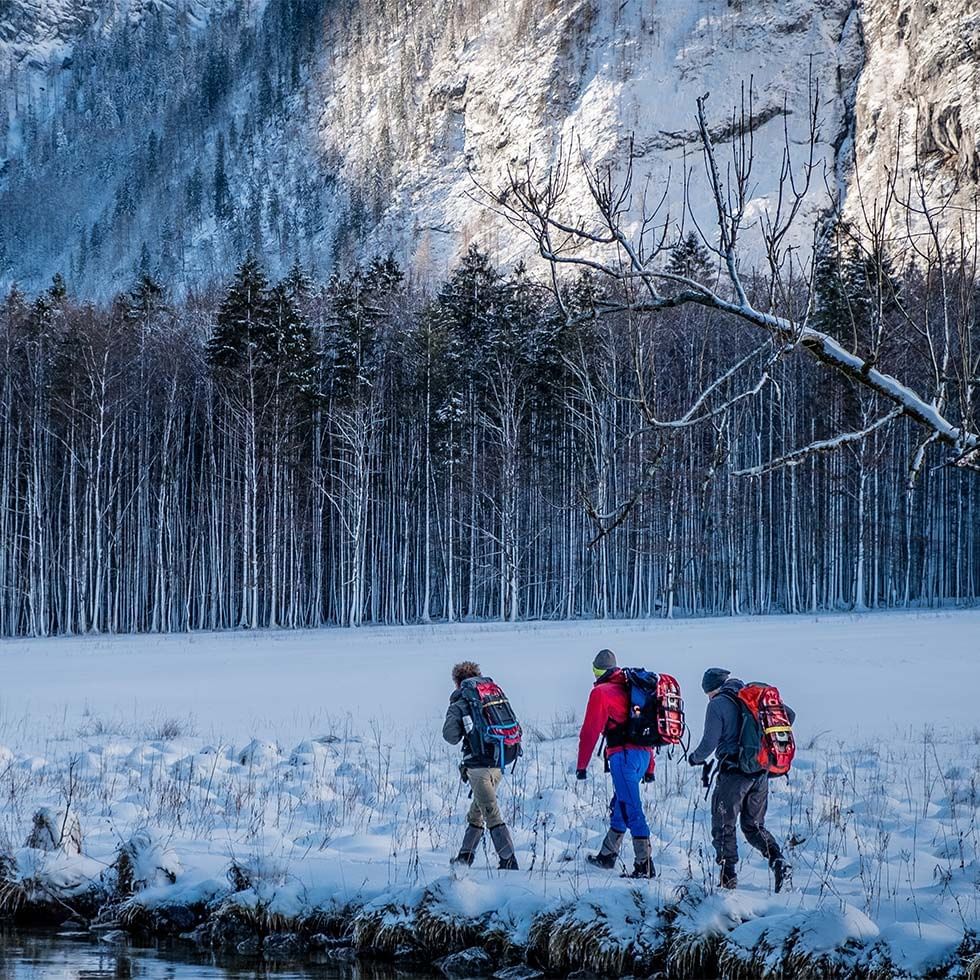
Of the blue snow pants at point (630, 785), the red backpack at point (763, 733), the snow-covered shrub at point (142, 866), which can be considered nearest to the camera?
the red backpack at point (763, 733)

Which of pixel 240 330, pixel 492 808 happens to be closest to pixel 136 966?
pixel 492 808

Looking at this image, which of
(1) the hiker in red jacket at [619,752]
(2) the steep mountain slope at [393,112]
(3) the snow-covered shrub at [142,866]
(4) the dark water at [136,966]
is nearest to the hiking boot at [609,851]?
(1) the hiker in red jacket at [619,752]

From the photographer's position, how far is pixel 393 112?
90.6 meters

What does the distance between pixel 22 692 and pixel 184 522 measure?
73.3 feet

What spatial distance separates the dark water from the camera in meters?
6.91

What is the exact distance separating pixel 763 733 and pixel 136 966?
4385 mm

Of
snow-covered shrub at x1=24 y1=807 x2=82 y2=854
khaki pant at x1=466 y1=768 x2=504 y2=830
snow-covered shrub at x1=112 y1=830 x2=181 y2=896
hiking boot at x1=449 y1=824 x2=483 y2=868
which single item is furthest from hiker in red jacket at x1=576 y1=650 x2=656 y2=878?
snow-covered shrub at x1=24 y1=807 x2=82 y2=854

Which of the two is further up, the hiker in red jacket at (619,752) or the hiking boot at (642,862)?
the hiker in red jacket at (619,752)

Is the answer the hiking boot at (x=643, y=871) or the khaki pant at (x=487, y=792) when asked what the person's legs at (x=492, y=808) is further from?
the hiking boot at (x=643, y=871)

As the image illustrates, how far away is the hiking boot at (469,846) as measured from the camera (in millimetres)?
7961

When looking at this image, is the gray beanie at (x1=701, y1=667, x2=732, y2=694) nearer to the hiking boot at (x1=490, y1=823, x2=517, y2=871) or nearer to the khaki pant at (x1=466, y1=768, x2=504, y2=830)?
the khaki pant at (x1=466, y1=768, x2=504, y2=830)

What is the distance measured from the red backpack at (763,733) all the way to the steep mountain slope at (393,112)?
31670 mm

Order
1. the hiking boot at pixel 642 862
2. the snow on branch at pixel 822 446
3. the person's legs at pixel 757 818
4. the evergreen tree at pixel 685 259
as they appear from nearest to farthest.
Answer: the snow on branch at pixel 822 446 → the evergreen tree at pixel 685 259 → the person's legs at pixel 757 818 → the hiking boot at pixel 642 862

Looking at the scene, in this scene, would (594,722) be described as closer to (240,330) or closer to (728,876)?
(728,876)
